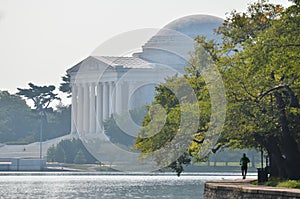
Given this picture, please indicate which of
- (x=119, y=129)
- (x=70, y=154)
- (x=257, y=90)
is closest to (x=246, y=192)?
(x=257, y=90)

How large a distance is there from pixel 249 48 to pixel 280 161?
19.2 feet

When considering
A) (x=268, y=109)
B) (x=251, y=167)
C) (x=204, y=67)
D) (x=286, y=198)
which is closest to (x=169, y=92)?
(x=204, y=67)

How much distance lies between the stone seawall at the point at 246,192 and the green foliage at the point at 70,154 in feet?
385

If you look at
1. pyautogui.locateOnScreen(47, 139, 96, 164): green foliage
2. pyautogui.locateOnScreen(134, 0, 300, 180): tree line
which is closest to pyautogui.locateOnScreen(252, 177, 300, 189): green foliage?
pyautogui.locateOnScreen(134, 0, 300, 180): tree line

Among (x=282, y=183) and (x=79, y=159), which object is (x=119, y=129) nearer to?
(x=79, y=159)

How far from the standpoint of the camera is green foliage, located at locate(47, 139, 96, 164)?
18064 cm

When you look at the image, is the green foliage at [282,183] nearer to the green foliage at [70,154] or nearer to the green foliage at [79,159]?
the green foliage at [79,159]

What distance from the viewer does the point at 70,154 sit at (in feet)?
601

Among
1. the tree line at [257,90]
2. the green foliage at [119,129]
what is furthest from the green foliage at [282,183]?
the green foliage at [119,129]

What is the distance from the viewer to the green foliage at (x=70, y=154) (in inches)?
7112

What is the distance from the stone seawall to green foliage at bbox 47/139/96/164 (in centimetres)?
11730

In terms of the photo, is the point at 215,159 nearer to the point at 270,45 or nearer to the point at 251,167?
the point at 251,167

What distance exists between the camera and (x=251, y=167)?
16475 cm

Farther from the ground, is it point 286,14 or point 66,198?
point 286,14
